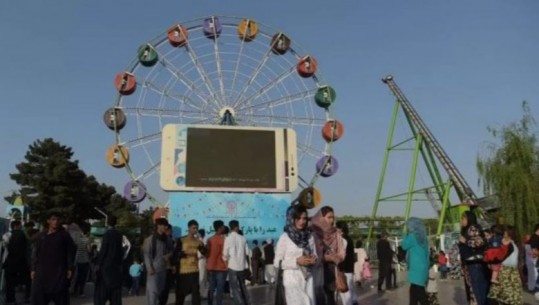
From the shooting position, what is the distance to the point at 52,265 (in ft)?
21.4

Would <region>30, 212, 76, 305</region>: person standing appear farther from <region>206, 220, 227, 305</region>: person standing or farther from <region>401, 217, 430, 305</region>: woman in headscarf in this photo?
<region>401, 217, 430, 305</region>: woman in headscarf

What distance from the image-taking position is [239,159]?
24.1 metres

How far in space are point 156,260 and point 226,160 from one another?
16.4 m

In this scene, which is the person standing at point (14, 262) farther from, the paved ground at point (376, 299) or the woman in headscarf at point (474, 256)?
the woman in headscarf at point (474, 256)

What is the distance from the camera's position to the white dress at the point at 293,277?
4793 mm

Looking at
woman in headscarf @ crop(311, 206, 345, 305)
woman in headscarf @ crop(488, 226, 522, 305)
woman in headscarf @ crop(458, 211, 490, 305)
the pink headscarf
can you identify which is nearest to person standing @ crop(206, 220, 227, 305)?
woman in headscarf @ crop(311, 206, 345, 305)

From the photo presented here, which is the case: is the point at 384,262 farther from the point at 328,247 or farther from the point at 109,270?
the point at 328,247

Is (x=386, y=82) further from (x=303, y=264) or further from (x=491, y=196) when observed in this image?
(x=303, y=264)

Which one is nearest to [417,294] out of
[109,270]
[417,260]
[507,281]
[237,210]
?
[417,260]

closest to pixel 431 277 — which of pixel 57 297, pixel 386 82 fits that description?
pixel 57 297

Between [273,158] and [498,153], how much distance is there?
9.59 meters

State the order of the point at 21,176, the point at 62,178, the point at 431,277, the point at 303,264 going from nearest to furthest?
the point at 303,264
the point at 431,277
the point at 62,178
the point at 21,176

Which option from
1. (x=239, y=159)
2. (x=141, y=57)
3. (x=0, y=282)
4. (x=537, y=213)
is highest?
(x=141, y=57)

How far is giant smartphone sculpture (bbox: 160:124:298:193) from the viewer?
2369 cm
